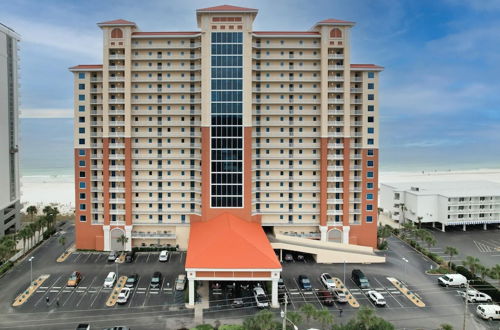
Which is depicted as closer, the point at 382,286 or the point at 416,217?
the point at 382,286

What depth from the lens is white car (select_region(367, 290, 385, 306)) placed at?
123 feet

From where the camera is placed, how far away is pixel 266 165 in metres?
57.4

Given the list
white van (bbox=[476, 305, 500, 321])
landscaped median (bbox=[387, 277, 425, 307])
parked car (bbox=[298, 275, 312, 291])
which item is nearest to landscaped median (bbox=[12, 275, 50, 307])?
parked car (bbox=[298, 275, 312, 291])

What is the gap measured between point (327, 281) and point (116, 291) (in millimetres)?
25258

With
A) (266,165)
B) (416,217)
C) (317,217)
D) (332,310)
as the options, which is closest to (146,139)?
(266,165)

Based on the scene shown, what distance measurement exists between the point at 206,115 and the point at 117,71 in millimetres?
15979

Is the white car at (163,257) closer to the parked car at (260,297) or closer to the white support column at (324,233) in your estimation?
the parked car at (260,297)

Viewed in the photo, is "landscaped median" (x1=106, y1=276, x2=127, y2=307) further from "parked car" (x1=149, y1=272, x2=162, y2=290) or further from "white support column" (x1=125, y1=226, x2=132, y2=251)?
"white support column" (x1=125, y1=226, x2=132, y2=251)

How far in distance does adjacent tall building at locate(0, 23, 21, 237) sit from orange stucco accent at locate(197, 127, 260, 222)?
3524cm

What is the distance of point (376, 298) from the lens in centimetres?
3812

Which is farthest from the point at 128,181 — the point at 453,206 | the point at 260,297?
the point at 453,206

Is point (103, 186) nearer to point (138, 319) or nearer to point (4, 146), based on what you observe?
point (4, 146)

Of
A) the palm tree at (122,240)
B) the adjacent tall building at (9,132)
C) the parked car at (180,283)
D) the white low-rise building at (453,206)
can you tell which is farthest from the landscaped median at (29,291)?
the white low-rise building at (453,206)

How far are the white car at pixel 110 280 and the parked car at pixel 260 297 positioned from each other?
1754 centimetres
